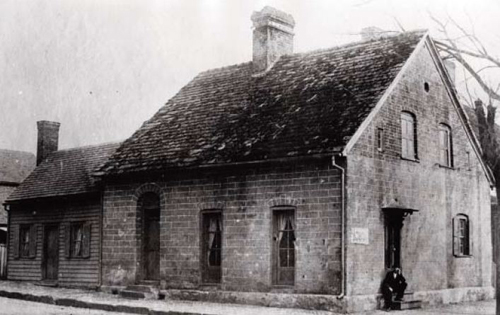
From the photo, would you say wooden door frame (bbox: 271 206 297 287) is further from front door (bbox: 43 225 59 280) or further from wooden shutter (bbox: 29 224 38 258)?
wooden shutter (bbox: 29 224 38 258)

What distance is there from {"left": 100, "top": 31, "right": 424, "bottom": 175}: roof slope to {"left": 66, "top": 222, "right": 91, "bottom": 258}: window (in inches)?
172

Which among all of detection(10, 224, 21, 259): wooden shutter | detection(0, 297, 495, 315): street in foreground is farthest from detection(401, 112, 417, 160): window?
detection(10, 224, 21, 259): wooden shutter

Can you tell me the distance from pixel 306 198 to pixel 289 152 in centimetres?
133

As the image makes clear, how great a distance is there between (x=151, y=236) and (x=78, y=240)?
5787 mm

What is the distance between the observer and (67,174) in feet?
97.4

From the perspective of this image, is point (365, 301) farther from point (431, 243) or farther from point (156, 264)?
point (156, 264)

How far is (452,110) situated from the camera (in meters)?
22.8

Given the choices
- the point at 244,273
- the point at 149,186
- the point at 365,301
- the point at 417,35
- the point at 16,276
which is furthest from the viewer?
the point at 16,276

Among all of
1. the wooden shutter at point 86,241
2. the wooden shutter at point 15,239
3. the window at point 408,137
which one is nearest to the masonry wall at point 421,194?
the window at point 408,137

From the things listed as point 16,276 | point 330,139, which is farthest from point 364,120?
point 16,276

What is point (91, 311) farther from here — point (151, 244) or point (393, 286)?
point (393, 286)

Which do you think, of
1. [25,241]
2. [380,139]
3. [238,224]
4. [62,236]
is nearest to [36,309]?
[238,224]

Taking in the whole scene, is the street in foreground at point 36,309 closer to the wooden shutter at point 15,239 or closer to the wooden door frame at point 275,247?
the wooden door frame at point 275,247

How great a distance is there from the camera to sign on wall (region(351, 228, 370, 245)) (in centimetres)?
1780
